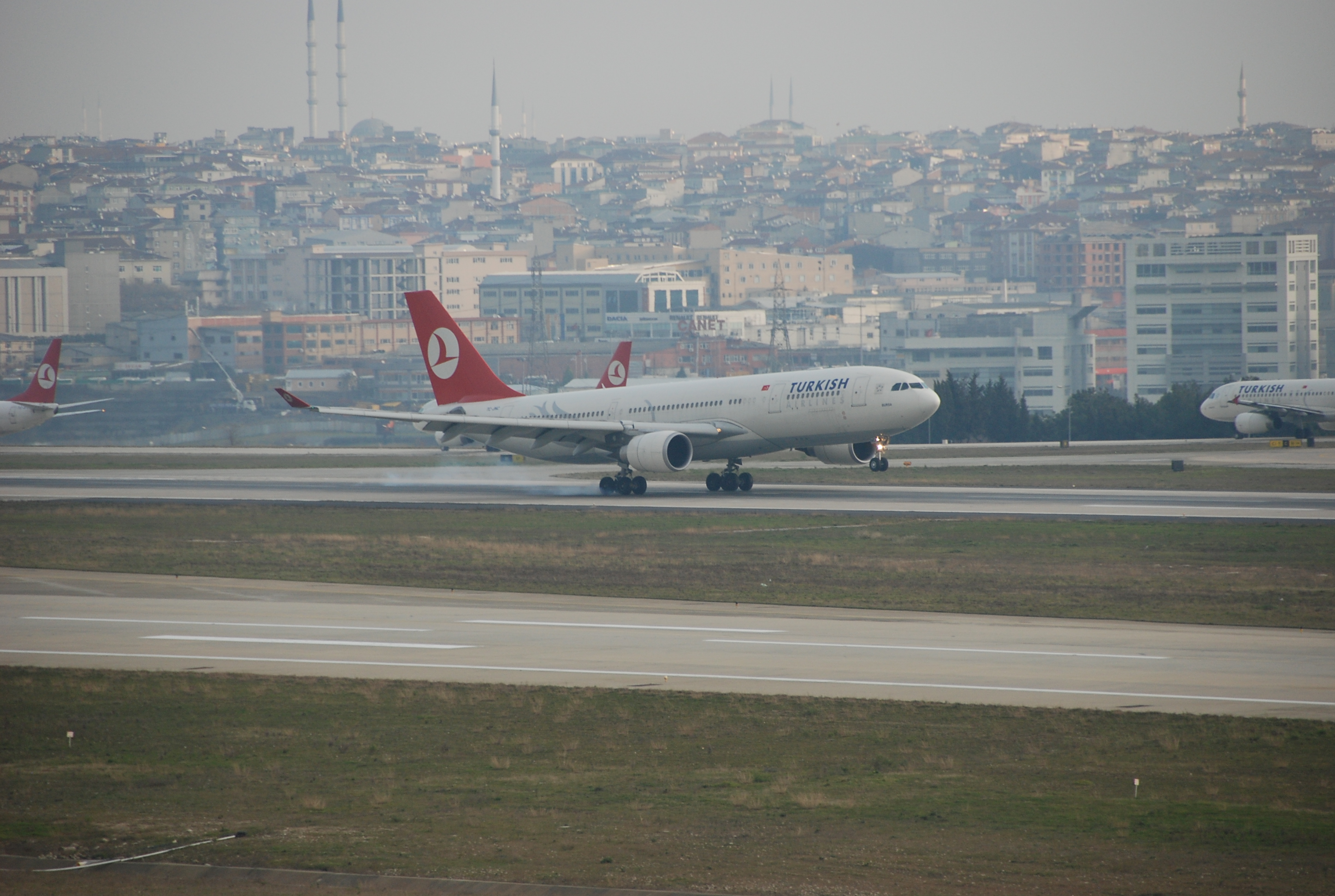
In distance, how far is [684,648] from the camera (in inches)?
987

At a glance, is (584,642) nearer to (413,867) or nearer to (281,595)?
(281,595)

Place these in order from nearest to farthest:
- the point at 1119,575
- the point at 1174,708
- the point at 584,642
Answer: the point at 1174,708 < the point at 584,642 < the point at 1119,575

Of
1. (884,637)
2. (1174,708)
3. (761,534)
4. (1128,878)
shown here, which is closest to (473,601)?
(884,637)

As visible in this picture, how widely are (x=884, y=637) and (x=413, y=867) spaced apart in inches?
524

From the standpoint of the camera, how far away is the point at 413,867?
14.2 meters

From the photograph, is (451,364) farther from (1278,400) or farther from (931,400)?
(1278,400)

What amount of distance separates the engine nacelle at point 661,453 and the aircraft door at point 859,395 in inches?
243

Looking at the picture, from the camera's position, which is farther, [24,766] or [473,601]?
[473,601]

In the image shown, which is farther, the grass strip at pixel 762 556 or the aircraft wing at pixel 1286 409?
the aircraft wing at pixel 1286 409

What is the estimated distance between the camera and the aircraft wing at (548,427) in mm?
53781

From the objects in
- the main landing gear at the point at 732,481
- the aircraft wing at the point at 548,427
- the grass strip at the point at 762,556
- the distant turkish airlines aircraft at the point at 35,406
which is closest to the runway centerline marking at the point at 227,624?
the grass strip at the point at 762,556

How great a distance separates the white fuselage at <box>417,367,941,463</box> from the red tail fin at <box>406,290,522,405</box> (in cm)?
326

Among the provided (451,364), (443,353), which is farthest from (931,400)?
(443,353)

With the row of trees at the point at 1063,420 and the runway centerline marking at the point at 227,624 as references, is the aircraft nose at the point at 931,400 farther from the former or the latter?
the row of trees at the point at 1063,420
